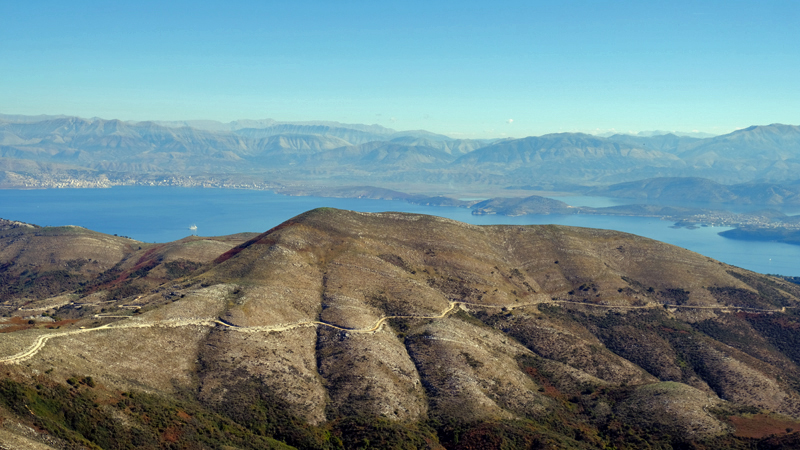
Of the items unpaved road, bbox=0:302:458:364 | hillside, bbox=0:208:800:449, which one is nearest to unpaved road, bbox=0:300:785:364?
unpaved road, bbox=0:302:458:364

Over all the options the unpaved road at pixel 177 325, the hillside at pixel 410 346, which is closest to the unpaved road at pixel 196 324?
the unpaved road at pixel 177 325

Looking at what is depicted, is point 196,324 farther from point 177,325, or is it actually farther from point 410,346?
point 410,346

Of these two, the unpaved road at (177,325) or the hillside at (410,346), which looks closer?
the unpaved road at (177,325)

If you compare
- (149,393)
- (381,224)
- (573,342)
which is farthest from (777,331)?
(149,393)

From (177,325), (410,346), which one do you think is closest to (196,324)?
Result: (177,325)

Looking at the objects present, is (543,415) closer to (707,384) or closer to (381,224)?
(707,384)

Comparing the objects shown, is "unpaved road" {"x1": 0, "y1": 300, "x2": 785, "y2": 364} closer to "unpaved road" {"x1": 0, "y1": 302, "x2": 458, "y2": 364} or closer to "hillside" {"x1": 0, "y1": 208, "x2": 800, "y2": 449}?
"unpaved road" {"x1": 0, "y1": 302, "x2": 458, "y2": 364}

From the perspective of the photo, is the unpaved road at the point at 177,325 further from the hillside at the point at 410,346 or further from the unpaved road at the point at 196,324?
the hillside at the point at 410,346

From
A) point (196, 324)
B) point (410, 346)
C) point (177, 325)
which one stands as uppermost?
point (177, 325)
